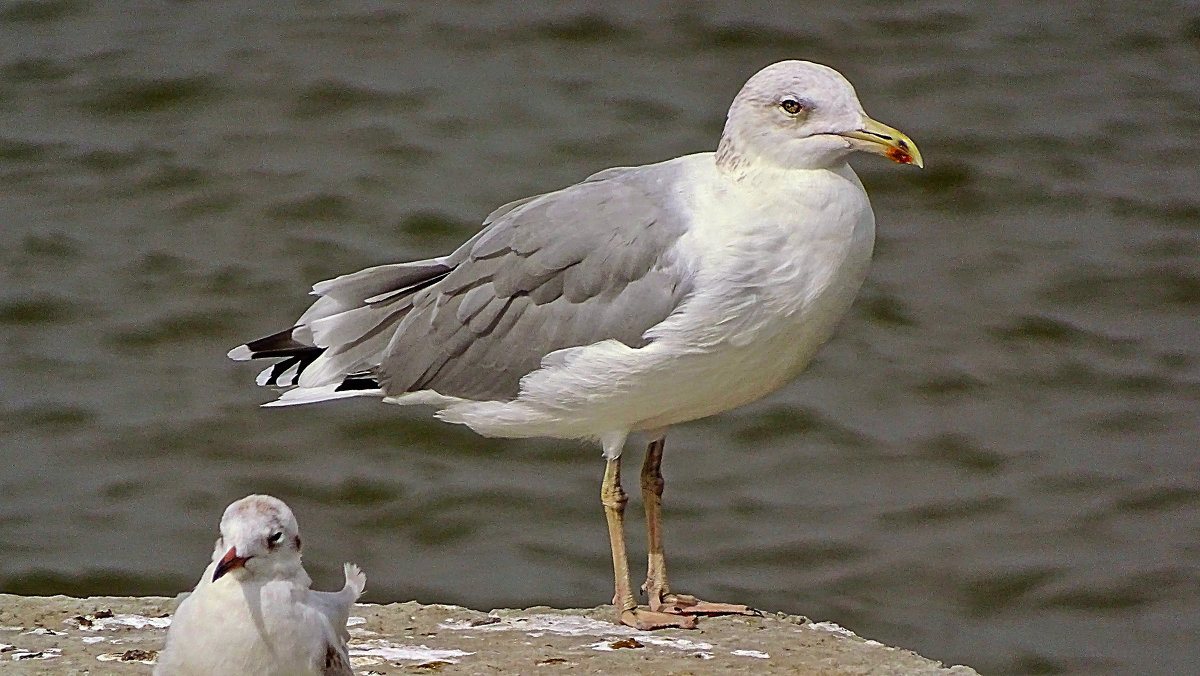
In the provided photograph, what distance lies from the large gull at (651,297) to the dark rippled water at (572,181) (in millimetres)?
2349

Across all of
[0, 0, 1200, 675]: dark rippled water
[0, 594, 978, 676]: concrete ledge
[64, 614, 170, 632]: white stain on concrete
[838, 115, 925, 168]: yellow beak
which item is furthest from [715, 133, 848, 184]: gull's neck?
[0, 0, 1200, 675]: dark rippled water

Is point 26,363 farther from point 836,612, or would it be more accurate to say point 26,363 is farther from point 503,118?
point 836,612

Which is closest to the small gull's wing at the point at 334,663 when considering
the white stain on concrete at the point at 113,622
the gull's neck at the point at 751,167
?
the white stain on concrete at the point at 113,622

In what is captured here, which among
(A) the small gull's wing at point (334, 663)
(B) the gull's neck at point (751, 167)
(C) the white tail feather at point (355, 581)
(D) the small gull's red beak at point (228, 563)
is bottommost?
(A) the small gull's wing at point (334, 663)

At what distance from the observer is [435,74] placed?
10516mm

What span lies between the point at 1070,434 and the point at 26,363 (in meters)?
4.99

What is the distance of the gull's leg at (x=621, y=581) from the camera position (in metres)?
5.11

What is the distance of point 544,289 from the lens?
16.7ft

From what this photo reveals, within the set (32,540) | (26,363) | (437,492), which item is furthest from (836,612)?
(26,363)

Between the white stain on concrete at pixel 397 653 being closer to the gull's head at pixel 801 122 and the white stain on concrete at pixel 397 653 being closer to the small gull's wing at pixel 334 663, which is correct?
the small gull's wing at pixel 334 663

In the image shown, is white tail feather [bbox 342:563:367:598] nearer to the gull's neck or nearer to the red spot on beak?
the gull's neck

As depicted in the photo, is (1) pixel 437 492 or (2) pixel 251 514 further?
(1) pixel 437 492

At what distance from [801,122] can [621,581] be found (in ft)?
4.53

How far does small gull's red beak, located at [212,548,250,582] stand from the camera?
372 cm
